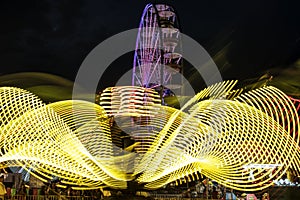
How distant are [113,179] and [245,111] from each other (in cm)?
425

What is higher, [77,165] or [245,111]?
[245,111]

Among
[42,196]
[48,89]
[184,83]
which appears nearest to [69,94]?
[48,89]

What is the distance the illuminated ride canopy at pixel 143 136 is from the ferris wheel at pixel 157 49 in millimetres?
17880

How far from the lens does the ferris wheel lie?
32156 mm

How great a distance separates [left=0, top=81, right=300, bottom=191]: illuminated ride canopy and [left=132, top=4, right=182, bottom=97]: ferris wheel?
1788 centimetres

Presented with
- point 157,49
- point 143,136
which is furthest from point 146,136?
point 157,49

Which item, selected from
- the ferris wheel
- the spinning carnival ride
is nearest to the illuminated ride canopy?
the spinning carnival ride

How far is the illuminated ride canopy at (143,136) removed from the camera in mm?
11867

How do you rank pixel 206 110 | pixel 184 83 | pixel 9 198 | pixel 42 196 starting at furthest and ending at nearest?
pixel 184 83
pixel 42 196
pixel 9 198
pixel 206 110

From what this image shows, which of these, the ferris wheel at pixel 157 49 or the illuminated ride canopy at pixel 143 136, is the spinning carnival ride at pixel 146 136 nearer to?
the illuminated ride canopy at pixel 143 136

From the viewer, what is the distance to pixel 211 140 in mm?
12539

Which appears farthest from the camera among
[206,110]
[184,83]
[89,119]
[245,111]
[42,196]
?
[184,83]

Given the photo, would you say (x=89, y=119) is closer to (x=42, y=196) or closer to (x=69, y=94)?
(x=42, y=196)

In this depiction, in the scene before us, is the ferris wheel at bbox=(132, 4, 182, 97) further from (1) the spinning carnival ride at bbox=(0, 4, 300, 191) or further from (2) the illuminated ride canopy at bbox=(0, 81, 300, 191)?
(2) the illuminated ride canopy at bbox=(0, 81, 300, 191)
